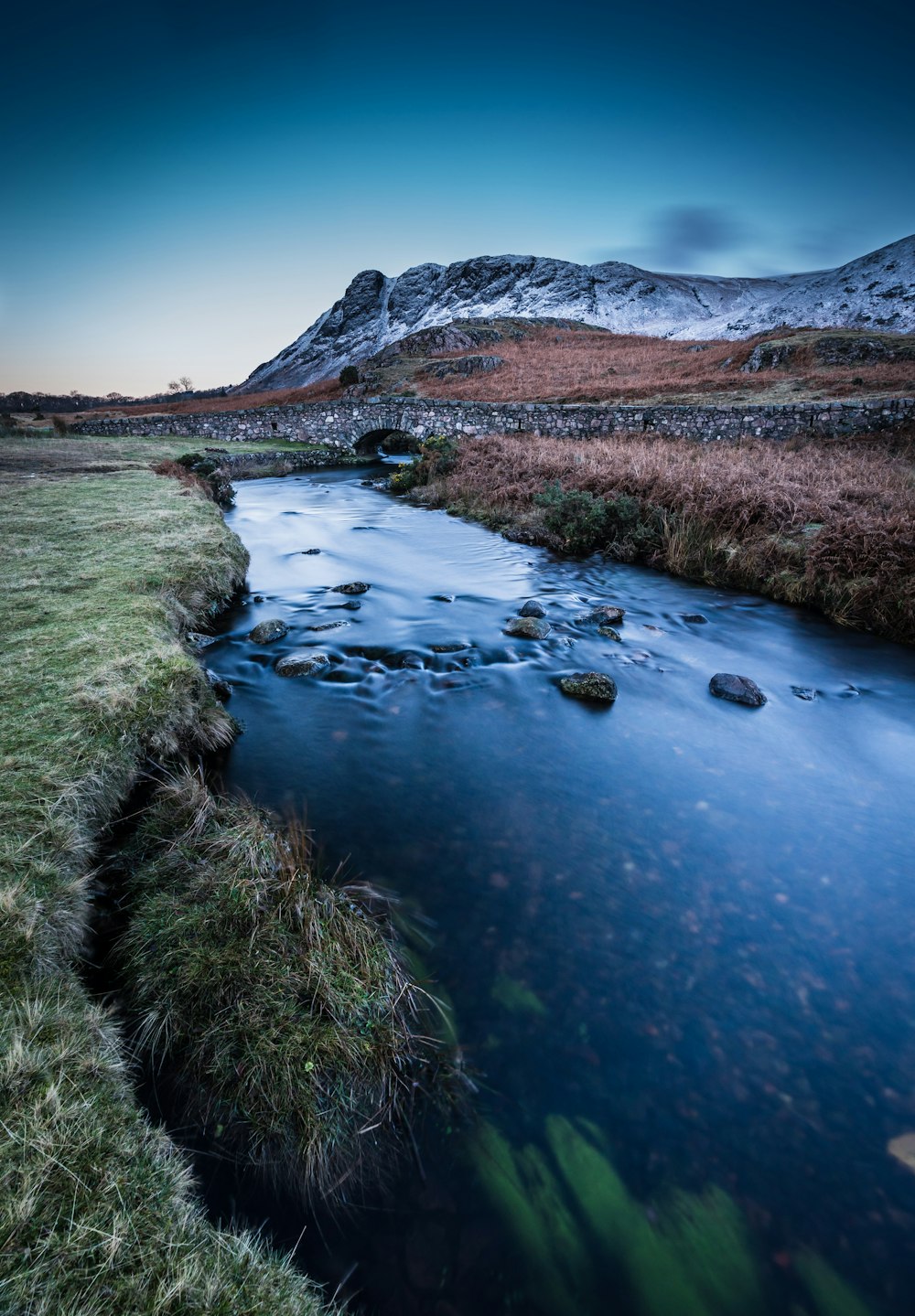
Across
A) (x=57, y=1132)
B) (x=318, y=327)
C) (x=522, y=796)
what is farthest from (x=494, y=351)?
(x=318, y=327)

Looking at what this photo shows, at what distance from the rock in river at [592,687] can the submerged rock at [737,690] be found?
58.8 inches

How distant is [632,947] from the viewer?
13.8 feet

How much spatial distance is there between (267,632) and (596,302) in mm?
113244

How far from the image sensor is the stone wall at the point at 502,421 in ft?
75.2

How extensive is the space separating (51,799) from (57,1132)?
89.3 inches

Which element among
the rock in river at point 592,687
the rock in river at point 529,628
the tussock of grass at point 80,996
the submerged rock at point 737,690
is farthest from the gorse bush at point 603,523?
the tussock of grass at point 80,996

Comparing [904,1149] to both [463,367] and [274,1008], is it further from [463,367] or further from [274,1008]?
[463,367]

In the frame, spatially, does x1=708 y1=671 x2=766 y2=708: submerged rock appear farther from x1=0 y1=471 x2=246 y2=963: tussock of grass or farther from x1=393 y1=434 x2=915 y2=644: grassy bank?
x1=0 y1=471 x2=246 y2=963: tussock of grass

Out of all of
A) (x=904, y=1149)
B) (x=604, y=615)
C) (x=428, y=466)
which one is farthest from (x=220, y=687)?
(x=428, y=466)

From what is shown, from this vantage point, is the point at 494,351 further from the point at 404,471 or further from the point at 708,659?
the point at 708,659

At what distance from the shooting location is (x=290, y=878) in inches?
150

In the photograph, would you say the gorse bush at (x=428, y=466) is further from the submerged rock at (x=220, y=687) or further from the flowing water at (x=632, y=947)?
the submerged rock at (x=220, y=687)

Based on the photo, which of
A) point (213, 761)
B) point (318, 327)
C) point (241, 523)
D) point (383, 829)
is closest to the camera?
point (383, 829)

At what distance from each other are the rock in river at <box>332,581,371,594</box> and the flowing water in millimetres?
2603
